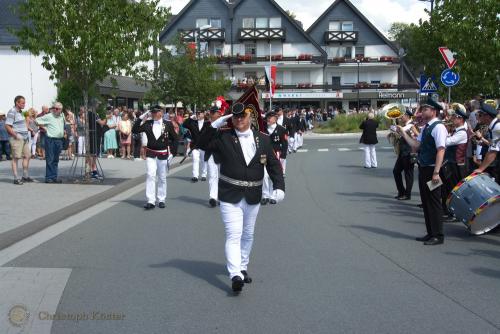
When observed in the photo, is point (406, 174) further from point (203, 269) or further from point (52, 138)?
point (52, 138)

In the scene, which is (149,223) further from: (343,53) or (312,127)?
(343,53)

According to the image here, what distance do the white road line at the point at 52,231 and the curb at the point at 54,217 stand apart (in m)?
0.07

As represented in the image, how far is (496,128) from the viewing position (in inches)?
353

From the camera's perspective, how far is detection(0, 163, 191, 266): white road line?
7852 millimetres

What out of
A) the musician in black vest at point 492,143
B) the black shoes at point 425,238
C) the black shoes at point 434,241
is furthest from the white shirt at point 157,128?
the musician in black vest at point 492,143

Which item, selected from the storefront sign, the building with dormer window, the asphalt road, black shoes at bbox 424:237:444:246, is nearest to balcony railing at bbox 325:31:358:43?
the building with dormer window

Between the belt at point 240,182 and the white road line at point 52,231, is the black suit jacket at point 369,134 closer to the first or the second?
the white road line at point 52,231

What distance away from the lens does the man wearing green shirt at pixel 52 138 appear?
1450 cm

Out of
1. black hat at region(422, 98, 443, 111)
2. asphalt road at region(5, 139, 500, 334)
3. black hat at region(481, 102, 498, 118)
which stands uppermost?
black hat at region(422, 98, 443, 111)

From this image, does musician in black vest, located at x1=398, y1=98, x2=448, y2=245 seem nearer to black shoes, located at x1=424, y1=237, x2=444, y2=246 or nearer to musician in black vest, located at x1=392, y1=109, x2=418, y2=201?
black shoes, located at x1=424, y1=237, x2=444, y2=246

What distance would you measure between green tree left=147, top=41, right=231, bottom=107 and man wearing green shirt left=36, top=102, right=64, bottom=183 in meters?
17.6

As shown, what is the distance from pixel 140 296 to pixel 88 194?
7192mm

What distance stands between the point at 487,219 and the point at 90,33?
366 inches

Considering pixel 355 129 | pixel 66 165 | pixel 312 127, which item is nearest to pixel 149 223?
pixel 66 165
